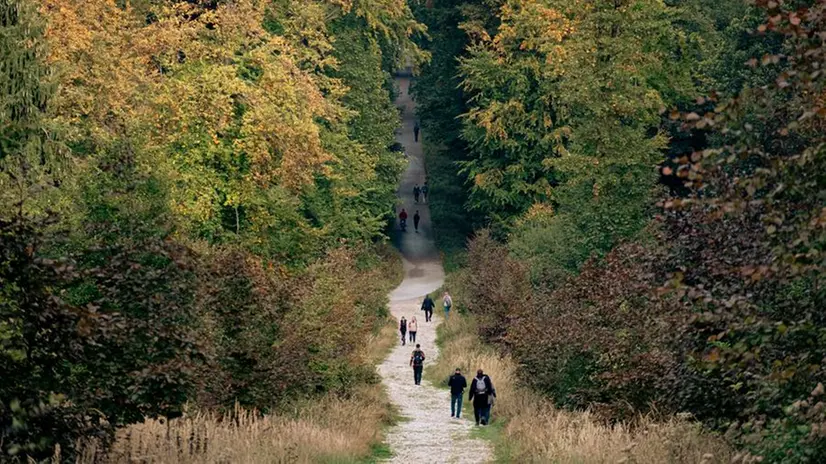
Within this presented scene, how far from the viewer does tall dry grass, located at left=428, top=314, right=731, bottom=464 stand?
17.6 m

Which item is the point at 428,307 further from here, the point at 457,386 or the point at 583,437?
the point at 583,437

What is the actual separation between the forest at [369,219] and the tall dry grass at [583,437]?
0.20 meters

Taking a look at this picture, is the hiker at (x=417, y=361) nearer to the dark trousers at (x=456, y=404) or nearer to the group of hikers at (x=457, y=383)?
the group of hikers at (x=457, y=383)

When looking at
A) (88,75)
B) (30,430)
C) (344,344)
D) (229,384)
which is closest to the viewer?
(30,430)

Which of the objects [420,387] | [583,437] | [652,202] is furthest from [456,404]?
[583,437]

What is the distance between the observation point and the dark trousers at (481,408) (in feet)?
97.3

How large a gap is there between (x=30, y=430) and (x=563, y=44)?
3931 cm

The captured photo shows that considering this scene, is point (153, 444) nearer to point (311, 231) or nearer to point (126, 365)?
point (126, 365)

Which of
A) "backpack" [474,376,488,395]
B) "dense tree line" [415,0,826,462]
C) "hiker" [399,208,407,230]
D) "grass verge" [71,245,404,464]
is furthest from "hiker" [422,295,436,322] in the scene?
"backpack" [474,376,488,395]

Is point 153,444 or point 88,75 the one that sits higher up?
point 88,75

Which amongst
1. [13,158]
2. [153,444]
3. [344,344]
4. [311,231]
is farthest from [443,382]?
[153,444]

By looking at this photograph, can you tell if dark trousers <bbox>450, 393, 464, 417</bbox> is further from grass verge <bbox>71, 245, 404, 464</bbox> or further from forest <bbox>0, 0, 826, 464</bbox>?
forest <bbox>0, 0, 826, 464</bbox>

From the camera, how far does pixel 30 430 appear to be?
1209 cm

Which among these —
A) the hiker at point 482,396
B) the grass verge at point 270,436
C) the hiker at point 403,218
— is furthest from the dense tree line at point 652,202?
the hiker at point 403,218
